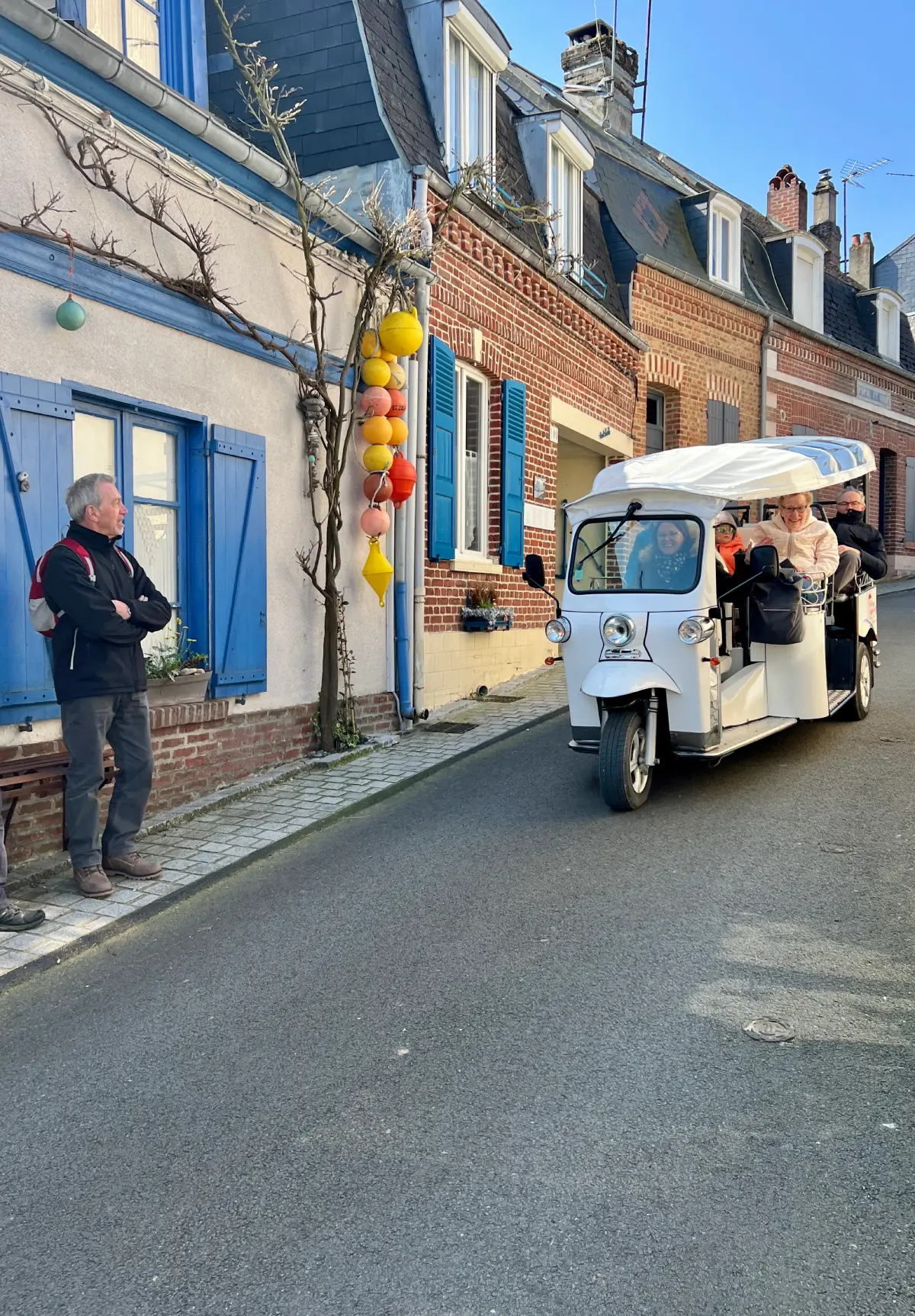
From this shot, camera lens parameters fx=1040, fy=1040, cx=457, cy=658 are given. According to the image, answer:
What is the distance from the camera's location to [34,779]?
5.04m

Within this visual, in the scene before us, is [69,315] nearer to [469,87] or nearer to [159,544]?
[159,544]

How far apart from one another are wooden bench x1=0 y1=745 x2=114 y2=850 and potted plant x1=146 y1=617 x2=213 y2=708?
925 mm

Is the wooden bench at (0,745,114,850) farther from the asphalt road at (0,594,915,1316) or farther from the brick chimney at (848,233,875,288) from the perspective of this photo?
the brick chimney at (848,233,875,288)

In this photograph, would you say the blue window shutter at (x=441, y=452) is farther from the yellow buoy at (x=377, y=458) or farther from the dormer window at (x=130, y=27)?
the dormer window at (x=130, y=27)

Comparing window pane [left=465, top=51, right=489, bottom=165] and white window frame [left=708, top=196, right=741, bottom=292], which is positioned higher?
white window frame [left=708, top=196, right=741, bottom=292]

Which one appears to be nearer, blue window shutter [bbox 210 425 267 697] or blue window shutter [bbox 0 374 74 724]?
blue window shutter [bbox 0 374 74 724]

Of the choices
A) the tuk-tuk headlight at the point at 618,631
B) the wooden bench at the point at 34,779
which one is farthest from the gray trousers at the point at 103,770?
the tuk-tuk headlight at the point at 618,631

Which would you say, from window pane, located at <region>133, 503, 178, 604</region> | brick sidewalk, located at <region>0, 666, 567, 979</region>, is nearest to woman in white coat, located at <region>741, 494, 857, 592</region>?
brick sidewalk, located at <region>0, 666, 567, 979</region>

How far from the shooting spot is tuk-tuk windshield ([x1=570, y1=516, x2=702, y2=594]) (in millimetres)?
6305

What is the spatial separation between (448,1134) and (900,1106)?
1.26 metres

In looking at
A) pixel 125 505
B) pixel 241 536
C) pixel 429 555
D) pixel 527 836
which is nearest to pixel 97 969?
pixel 527 836

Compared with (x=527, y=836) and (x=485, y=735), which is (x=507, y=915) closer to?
(x=527, y=836)

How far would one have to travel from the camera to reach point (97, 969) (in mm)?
4219

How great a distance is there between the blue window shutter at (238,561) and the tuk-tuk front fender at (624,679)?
2.31m
